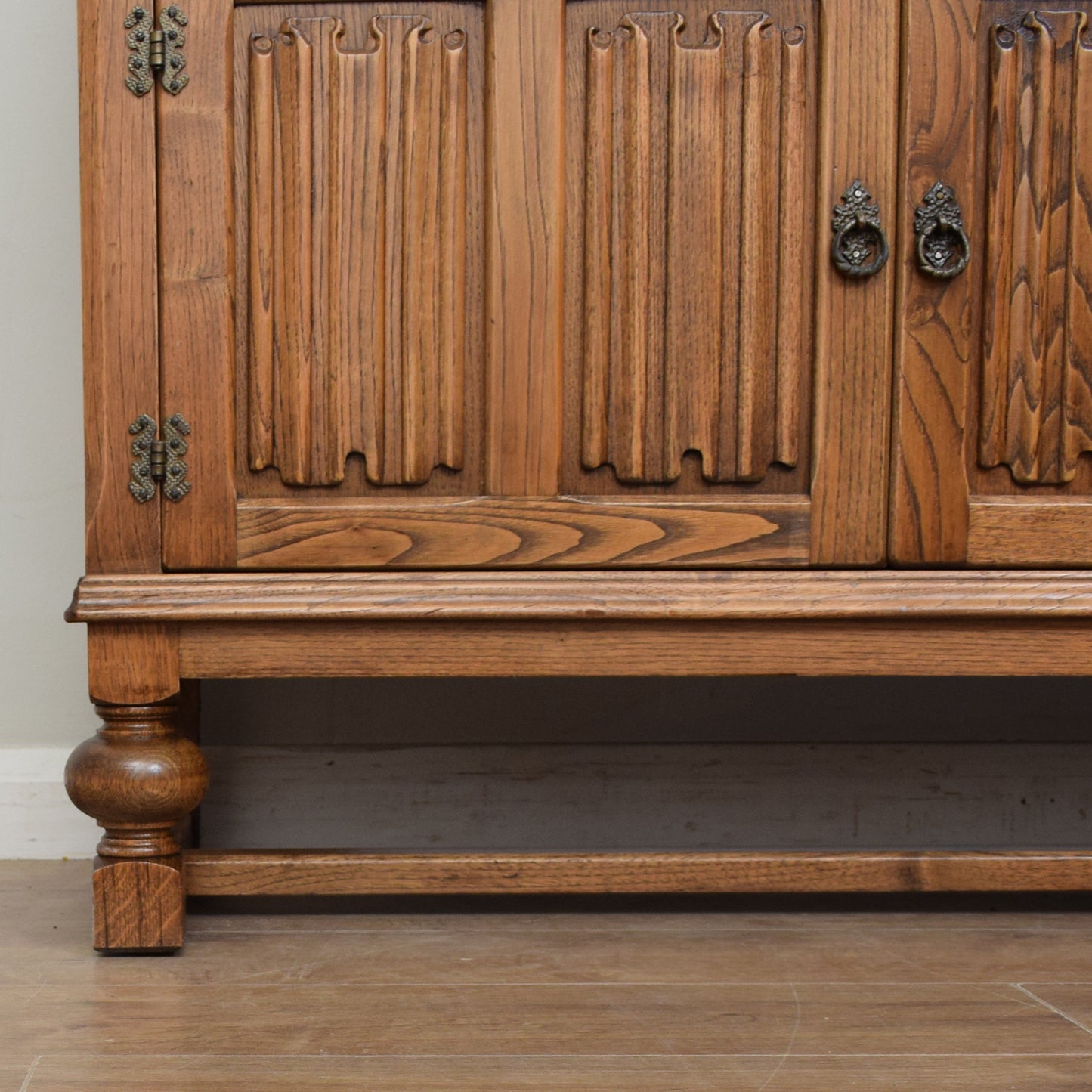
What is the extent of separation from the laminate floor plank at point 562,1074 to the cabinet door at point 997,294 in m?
0.39

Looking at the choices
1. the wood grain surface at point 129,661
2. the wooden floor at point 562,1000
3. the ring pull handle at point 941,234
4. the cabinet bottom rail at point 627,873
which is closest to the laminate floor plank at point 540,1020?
the wooden floor at point 562,1000

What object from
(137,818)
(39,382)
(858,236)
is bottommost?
(137,818)

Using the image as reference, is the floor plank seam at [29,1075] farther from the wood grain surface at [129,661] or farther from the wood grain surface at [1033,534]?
the wood grain surface at [1033,534]

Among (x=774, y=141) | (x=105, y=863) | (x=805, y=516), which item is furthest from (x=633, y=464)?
(x=105, y=863)

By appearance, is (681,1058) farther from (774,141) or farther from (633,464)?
(774,141)

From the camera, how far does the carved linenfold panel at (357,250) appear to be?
0.96m

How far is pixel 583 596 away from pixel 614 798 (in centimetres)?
46

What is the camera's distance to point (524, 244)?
959 millimetres

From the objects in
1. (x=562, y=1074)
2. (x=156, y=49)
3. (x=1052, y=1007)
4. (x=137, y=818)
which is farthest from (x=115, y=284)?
(x=1052, y=1007)

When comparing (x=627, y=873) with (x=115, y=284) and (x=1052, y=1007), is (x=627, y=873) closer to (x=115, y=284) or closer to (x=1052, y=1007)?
(x=1052, y=1007)

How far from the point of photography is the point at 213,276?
0.96 metres

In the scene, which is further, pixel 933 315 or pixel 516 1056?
pixel 933 315

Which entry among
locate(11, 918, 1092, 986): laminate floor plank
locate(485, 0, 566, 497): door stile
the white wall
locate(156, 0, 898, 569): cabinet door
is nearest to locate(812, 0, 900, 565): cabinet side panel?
locate(156, 0, 898, 569): cabinet door

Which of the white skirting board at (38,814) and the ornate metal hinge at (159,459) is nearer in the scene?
the ornate metal hinge at (159,459)
